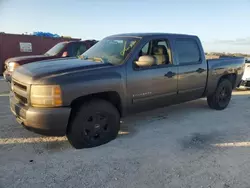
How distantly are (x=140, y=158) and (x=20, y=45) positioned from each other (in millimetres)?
12452

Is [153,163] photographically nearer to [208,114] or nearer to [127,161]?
[127,161]

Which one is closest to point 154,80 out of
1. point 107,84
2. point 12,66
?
point 107,84

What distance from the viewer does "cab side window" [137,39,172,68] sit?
4594mm

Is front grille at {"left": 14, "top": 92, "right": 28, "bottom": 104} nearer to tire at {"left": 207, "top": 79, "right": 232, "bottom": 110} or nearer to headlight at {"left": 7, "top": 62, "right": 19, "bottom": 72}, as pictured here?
headlight at {"left": 7, "top": 62, "right": 19, "bottom": 72}

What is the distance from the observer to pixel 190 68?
5.14 metres

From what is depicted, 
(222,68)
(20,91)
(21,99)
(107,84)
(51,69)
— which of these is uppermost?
(51,69)

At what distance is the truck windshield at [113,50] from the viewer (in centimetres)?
426

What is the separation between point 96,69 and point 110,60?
1.81 feet

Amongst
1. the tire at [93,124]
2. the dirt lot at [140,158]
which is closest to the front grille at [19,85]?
the tire at [93,124]

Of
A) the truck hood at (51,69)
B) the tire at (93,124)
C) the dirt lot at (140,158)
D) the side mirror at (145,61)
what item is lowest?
the dirt lot at (140,158)

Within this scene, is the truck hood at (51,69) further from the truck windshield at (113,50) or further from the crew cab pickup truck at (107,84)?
the truck windshield at (113,50)

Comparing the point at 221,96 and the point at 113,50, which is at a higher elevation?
the point at 113,50

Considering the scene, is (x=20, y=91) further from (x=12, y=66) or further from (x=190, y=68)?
(x=12, y=66)

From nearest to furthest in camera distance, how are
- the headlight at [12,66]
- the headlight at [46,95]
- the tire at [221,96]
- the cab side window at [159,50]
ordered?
the headlight at [46,95]
the cab side window at [159,50]
the tire at [221,96]
the headlight at [12,66]
